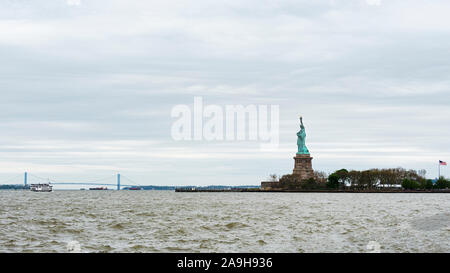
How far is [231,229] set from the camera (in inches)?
1674

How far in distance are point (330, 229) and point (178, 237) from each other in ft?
38.5

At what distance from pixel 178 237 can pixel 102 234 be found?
5206 millimetres

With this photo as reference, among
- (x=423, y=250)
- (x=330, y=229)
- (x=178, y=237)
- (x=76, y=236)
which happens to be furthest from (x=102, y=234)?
(x=423, y=250)
